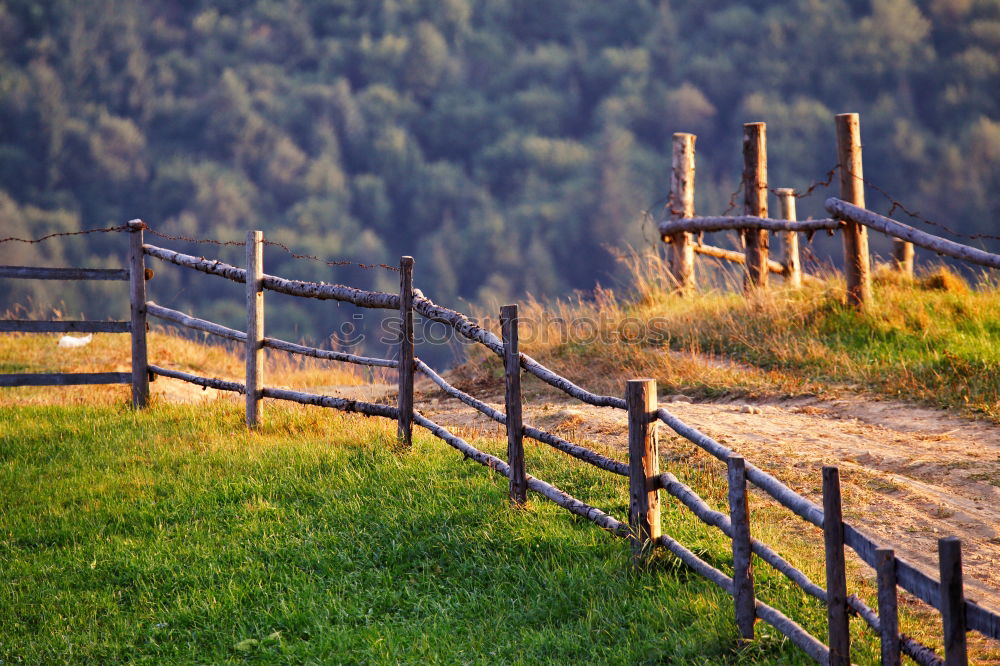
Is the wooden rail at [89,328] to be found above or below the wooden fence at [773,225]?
below

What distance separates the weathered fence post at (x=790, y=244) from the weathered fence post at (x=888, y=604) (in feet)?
32.7

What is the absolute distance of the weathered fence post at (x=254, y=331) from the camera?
25.7 feet

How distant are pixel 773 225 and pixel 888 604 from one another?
8.79 m

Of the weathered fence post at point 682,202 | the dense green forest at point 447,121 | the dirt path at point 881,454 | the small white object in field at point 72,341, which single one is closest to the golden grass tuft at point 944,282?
the weathered fence post at point 682,202

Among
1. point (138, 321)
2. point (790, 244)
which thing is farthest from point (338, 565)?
point (790, 244)

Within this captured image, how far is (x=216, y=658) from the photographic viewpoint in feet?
14.2

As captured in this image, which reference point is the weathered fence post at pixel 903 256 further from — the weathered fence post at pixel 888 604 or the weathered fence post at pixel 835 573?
the weathered fence post at pixel 888 604

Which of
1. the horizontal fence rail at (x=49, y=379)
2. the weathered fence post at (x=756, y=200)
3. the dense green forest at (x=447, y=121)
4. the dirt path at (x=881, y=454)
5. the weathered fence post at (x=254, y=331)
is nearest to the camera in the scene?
the dirt path at (x=881, y=454)

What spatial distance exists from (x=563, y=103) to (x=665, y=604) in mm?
52263

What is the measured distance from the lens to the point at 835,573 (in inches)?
131

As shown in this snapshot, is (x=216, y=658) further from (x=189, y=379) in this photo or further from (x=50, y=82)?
(x=50, y=82)

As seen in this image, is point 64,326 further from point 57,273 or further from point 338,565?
point 338,565

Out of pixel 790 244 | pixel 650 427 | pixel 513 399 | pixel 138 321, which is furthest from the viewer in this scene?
pixel 790 244

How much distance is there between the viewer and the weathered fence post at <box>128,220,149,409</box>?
8820mm
